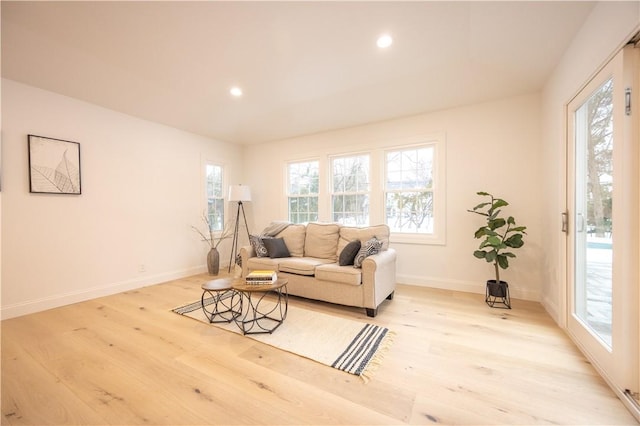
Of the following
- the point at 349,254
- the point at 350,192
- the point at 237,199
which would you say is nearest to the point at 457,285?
the point at 349,254

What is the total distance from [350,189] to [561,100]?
2.76 m

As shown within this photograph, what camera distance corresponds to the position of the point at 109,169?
352 cm

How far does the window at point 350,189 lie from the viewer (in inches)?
169

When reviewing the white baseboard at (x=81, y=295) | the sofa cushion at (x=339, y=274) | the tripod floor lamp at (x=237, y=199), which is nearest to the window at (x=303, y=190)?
the tripod floor lamp at (x=237, y=199)

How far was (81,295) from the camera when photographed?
3.19m

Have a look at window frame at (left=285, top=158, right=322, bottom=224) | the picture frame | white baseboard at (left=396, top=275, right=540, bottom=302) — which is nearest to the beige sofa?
white baseboard at (left=396, top=275, right=540, bottom=302)

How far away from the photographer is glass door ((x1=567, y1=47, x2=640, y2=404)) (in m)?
1.46

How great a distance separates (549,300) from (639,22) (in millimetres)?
2513

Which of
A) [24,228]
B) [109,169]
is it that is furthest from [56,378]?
[109,169]

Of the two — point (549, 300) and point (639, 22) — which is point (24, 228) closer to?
point (639, 22)

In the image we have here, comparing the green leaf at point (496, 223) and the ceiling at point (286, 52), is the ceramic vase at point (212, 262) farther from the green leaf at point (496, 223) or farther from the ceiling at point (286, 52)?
the green leaf at point (496, 223)

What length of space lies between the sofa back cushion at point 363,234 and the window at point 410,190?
0.77 metres

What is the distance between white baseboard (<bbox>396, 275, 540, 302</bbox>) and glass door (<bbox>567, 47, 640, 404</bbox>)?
3.10ft

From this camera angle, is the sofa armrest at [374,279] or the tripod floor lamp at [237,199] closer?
the sofa armrest at [374,279]
